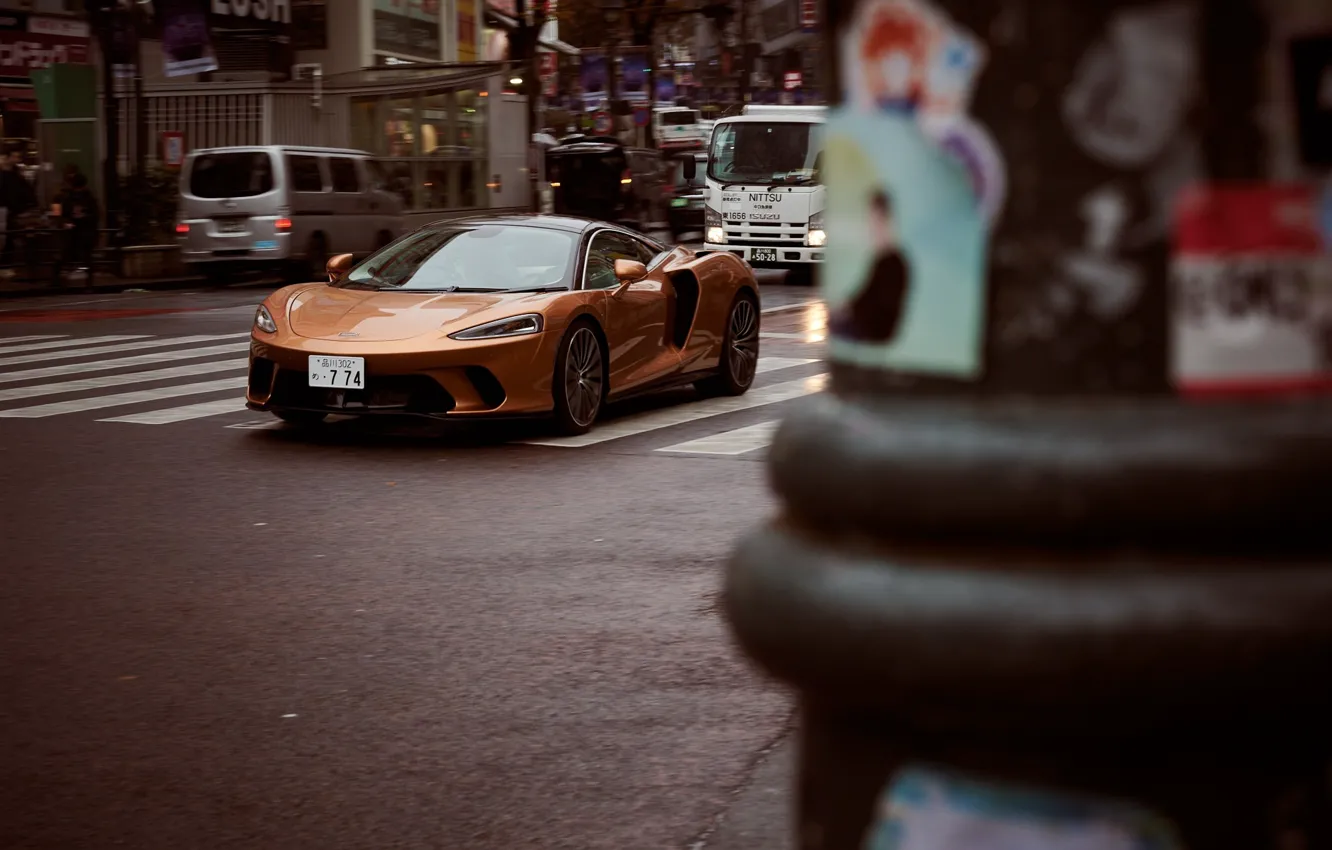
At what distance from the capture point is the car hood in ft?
34.0

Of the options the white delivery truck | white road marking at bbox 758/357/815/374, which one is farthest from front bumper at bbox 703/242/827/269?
white road marking at bbox 758/357/815/374

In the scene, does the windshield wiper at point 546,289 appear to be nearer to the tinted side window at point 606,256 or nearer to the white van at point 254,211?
the tinted side window at point 606,256

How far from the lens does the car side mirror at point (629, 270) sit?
36.8 feet

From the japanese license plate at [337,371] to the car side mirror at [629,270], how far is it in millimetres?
1853

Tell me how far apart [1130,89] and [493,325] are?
9.25 meters

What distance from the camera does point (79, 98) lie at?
105ft

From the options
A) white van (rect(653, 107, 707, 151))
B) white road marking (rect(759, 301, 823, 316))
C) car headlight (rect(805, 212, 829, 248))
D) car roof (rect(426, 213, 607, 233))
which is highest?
white van (rect(653, 107, 707, 151))

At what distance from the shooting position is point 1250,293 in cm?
117

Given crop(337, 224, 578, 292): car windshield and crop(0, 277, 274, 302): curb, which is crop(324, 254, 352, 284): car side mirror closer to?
crop(337, 224, 578, 292): car windshield

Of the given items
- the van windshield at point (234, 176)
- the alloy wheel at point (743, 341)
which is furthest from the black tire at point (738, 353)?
the van windshield at point (234, 176)

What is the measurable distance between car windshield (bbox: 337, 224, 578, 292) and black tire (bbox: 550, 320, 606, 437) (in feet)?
1.43

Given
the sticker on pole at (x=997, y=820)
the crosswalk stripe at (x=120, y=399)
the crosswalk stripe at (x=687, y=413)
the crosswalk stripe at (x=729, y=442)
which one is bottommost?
the crosswalk stripe at (x=729, y=442)

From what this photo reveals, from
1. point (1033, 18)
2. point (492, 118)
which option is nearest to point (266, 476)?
point (1033, 18)

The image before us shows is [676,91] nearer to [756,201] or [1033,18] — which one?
[756,201]
